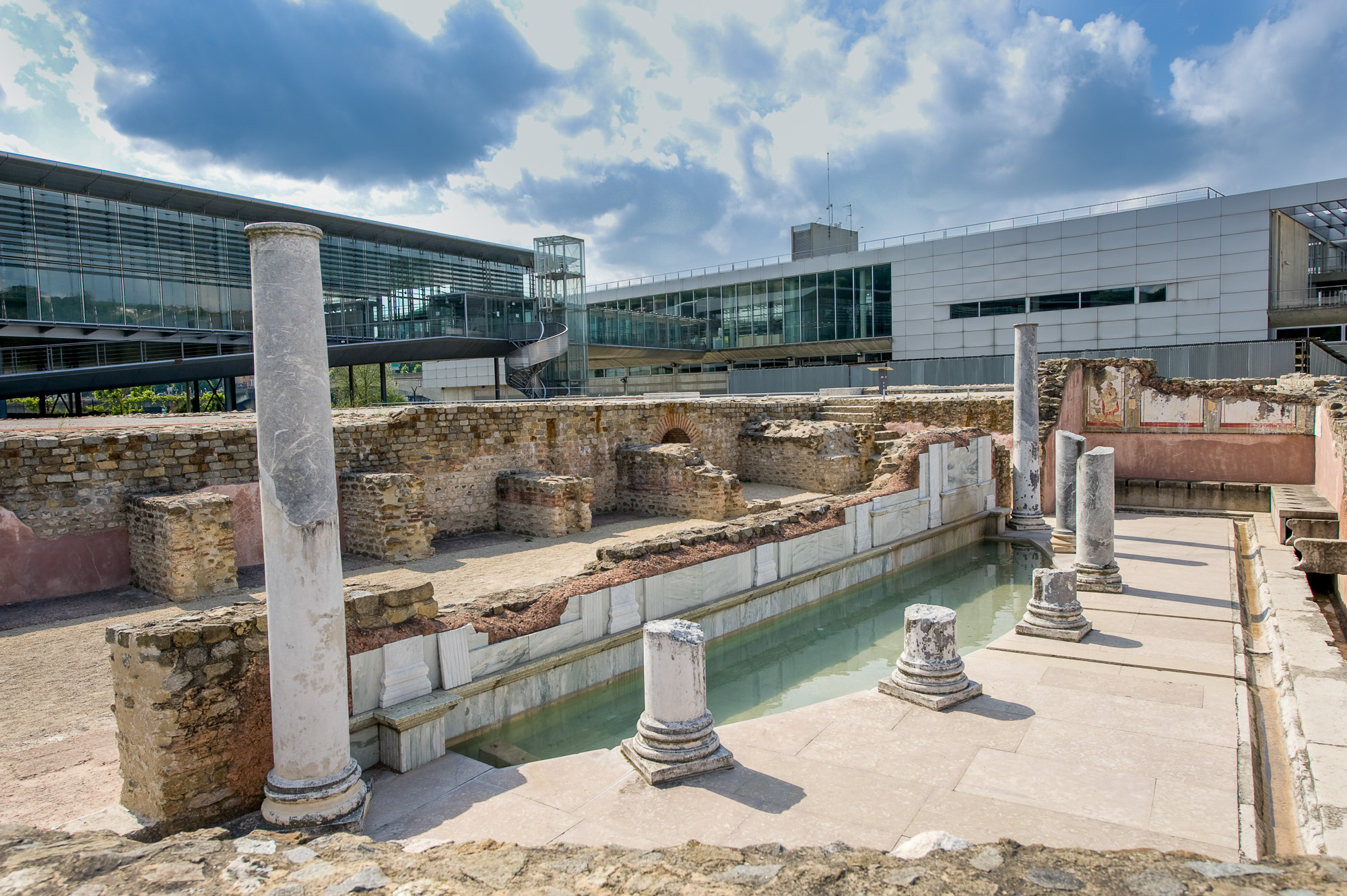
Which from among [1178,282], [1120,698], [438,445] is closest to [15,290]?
[438,445]

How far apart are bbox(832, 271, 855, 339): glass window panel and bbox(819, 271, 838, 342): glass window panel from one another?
21cm

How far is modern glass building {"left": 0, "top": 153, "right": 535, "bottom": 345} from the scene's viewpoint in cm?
2136

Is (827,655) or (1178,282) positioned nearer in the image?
(827,655)

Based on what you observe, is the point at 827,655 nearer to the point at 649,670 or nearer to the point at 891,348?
the point at 649,670

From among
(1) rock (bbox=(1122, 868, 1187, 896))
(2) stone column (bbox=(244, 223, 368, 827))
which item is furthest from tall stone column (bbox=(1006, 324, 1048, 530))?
(2) stone column (bbox=(244, 223, 368, 827))

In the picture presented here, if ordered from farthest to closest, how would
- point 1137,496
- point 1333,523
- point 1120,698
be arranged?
point 1137,496, point 1333,523, point 1120,698

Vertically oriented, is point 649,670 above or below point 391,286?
below

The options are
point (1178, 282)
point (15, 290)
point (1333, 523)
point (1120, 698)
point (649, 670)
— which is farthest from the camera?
point (1178, 282)

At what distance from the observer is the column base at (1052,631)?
7.98m

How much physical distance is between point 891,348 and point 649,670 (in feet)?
110

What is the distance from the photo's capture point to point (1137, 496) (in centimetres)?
1580

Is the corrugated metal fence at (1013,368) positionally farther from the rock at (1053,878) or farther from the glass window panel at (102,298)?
the glass window panel at (102,298)

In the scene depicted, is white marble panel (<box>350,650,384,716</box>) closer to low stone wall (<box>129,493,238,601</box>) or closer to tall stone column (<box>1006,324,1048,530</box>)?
low stone wall (<box>129,493,238,601</box>)

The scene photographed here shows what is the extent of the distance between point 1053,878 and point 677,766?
8.07 feet
